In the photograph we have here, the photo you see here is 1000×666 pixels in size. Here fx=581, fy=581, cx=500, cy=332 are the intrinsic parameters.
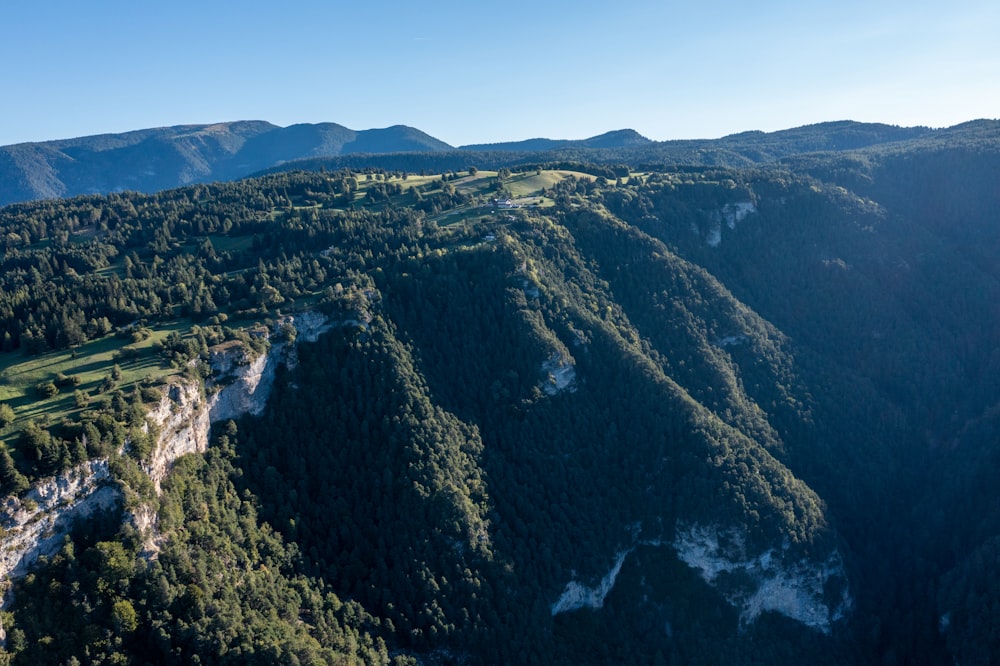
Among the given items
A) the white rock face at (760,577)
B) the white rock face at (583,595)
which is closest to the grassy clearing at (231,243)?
the white rock face at (583,595)

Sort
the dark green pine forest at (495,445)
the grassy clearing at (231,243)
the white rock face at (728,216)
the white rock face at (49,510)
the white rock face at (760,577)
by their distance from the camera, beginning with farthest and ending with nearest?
the white rock face at (728,216) → the grassy clearing at (231,243) → the white rock face at (760,577) → the dark green pine forest at (495,445) → the white rock face at (49,510)

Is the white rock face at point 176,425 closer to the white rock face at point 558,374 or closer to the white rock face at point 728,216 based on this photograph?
the white rock face at point 558,374

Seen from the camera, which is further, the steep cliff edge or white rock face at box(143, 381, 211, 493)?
white rock face at box(143, 381, 211, 493)

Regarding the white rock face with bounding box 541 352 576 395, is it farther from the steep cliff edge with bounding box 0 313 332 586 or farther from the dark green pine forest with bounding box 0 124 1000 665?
the steep cliff edge with bounding box 0 313 332 586

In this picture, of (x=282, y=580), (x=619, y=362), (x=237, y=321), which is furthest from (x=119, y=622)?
(x=619, y=362)

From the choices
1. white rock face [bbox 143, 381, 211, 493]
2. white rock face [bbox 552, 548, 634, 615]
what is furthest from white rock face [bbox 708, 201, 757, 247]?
white rock face [bbox 143, 381, 211, 493]

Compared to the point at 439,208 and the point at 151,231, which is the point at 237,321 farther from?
the point at 439,208
